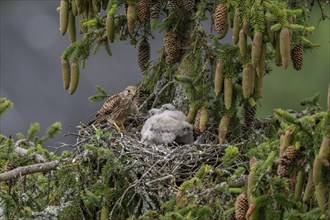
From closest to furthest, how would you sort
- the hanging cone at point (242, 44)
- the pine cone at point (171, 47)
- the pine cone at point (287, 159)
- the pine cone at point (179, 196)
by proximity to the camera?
the pine cone at point (287, 159), the pine cone at point (179, 196), the hanging cone at point (242, 44), the pine cone at point (171, 47)

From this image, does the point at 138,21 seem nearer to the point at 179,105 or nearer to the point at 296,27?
the point at 179,105

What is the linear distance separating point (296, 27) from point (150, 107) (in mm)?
2386

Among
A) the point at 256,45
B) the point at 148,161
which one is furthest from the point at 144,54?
the point at 256,45

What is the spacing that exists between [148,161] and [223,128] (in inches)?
23.3

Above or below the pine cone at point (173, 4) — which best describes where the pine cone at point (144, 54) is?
below

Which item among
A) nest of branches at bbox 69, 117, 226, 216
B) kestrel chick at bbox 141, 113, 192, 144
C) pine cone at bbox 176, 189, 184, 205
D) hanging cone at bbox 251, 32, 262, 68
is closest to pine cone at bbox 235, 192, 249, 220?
pine cone at bbox 176, 189, 184, 205

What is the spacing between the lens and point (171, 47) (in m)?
10.4

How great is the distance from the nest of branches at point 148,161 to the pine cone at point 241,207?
1.55 metres

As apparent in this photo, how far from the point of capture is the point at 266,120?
1041 centimetres

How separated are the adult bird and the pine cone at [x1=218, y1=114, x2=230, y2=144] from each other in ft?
3.20

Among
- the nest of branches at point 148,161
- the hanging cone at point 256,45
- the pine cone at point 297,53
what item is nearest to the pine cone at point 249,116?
the nest of branches at point 148,161

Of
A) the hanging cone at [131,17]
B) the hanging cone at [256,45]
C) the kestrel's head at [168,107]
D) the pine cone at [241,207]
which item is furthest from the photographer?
the kestrel's head at [168,107]

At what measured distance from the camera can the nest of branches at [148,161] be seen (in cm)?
930

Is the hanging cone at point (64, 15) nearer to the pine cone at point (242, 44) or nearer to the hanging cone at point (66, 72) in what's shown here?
the hanging cone at point (66, 72)
